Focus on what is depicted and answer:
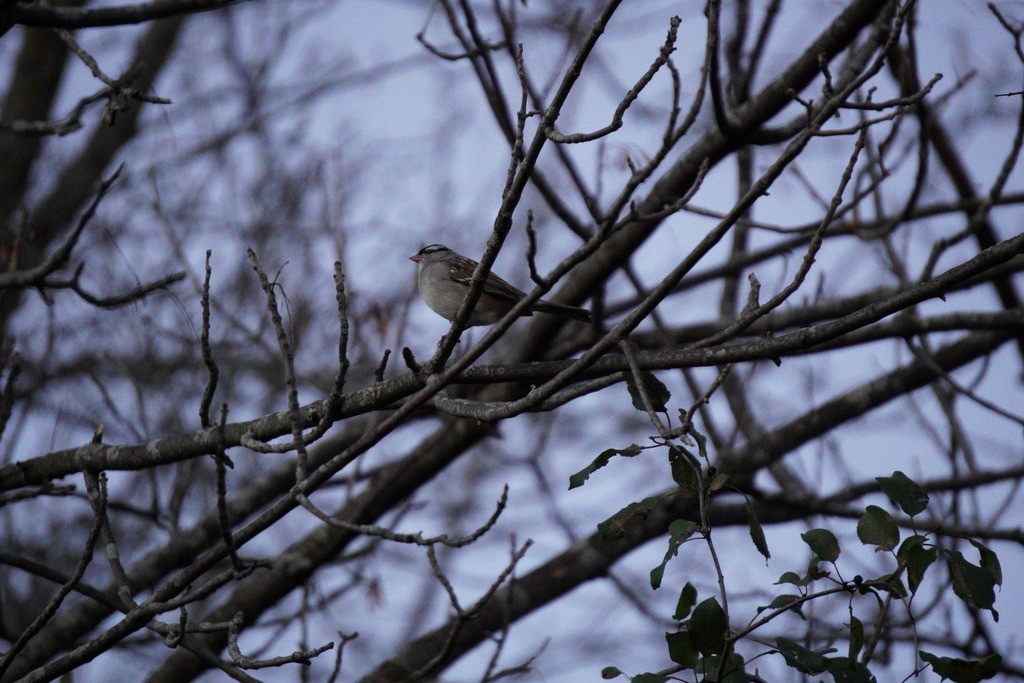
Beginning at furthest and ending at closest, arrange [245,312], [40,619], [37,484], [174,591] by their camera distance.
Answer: [245,312] → [37,484] → [174,591] → [40,619]

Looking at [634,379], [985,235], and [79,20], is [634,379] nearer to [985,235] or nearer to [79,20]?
[79,20]

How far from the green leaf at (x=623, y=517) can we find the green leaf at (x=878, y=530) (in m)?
0.55

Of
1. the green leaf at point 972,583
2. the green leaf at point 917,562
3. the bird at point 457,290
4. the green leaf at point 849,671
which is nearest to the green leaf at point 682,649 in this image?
the green leaf at point 849,671

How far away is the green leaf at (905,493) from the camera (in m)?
2.50

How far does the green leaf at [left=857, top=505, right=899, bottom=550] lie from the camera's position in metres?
2.54

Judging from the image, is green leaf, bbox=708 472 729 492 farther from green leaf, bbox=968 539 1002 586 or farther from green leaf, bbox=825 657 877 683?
green leaf, bbox=968 539 1002 586

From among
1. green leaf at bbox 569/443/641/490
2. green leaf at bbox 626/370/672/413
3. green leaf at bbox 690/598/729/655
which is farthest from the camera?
green leaf at bbox 626/370/672/413

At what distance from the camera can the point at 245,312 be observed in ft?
27.5

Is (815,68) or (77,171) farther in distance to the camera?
(77,171)

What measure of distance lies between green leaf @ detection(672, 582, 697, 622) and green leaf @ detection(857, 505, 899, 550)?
0.47 meters

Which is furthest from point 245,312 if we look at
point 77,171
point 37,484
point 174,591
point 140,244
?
point 174,591

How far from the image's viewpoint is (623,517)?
2617mm

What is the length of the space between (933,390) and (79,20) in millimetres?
4997

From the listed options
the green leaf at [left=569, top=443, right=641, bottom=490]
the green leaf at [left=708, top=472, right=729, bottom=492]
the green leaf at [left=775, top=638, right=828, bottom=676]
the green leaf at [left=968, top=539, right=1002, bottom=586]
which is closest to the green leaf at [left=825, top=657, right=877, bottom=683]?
the green leaf at [left=775, top=638, right=828, bottom=676]
